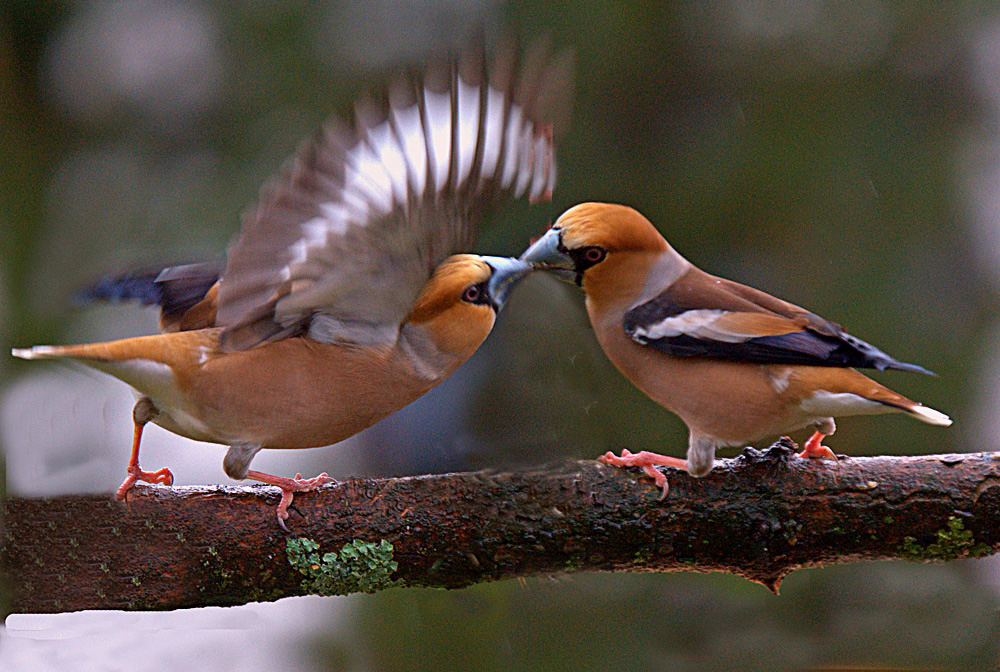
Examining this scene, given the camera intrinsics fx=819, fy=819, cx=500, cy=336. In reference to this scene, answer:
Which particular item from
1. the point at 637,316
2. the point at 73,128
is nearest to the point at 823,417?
the point at 637,316

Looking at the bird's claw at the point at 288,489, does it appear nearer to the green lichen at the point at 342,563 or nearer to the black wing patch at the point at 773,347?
the green lichen at the point at 342,563

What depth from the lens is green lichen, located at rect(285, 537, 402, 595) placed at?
102 cm

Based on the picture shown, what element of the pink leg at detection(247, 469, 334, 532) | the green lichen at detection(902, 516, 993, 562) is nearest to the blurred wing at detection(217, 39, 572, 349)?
the pink leg at detection(247, 469, 334, 532)

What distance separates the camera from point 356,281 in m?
0.89

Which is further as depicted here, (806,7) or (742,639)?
(806,7)

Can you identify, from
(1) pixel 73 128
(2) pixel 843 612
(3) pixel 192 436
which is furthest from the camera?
(1) pixel 73 128

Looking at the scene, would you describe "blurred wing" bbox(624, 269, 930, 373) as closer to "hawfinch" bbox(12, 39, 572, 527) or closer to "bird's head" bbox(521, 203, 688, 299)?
"bird's head" bbox(521, 203, 688, 299)

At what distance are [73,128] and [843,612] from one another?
7.20 feet

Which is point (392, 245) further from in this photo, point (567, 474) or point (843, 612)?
point (843, 612)

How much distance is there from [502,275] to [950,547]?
701 millimetres

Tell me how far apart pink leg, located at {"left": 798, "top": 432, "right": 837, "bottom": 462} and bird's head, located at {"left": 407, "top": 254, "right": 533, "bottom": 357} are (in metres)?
0.51

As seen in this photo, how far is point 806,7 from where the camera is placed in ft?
7.13

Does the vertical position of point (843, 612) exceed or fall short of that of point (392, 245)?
it falls short

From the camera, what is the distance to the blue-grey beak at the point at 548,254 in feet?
3.21
